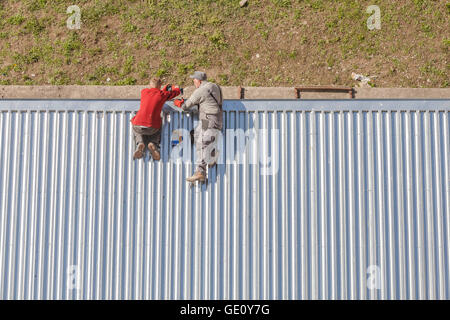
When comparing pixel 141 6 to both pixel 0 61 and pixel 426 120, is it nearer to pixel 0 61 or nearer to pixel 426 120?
pixel 0 61

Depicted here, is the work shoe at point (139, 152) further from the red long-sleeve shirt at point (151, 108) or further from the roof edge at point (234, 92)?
the roof edge at point (234, 92)

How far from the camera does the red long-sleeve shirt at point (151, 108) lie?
691 centimetres

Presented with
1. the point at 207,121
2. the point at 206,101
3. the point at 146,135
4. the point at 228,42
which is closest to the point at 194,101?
the point at 206,101

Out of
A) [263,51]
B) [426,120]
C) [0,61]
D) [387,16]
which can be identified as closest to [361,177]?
[426,120]

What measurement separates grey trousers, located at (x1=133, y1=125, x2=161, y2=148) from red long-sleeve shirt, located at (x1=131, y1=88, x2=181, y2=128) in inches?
3.5

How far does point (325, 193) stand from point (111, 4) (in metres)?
7.64

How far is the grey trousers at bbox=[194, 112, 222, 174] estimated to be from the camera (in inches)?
276

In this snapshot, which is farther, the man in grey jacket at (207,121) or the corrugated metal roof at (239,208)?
the man in grey jacket at (207,121)

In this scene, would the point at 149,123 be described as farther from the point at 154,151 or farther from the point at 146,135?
the point at 154,151

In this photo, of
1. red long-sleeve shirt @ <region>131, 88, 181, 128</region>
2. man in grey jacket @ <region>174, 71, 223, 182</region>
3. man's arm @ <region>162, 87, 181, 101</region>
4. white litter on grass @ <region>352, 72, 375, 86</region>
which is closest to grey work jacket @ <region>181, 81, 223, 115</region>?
man in grey jacket @ <region>174, 71, 223, 182</region>

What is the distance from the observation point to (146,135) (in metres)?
7.08

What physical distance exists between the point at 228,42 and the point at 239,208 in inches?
200

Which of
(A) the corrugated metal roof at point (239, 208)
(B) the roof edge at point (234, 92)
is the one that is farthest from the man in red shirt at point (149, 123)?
A: (B) the roof edge at point (234, 92)

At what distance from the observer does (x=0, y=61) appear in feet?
32.4
